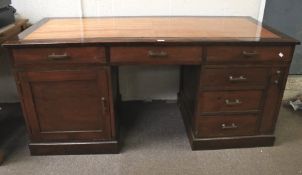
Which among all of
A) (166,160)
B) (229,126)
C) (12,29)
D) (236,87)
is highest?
(12,29)

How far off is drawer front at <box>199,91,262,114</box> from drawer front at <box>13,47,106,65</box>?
661mm

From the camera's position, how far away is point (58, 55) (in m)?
1.38

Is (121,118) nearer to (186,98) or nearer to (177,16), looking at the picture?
(186,98)

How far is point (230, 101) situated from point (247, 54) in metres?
0.31

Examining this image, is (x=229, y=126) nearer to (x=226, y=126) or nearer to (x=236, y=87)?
(x=226, y=126)

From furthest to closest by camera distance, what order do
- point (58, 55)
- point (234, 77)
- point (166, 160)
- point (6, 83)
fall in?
point (6, 83), point (166, 160), point (234, 77), point (58, 55)

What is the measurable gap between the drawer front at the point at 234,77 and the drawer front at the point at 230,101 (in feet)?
0.18

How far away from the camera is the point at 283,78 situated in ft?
5.05

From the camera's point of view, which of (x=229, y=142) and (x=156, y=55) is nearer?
(x=156, y=55)

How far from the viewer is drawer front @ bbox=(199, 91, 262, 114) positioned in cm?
157

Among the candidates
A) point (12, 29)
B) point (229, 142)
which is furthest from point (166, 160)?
point (12, 29)

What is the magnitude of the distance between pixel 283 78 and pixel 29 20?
181cm

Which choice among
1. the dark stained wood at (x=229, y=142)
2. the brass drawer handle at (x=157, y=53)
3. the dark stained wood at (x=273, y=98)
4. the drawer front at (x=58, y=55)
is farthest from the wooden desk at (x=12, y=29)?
the dark stained wood at (x=273, y=98)

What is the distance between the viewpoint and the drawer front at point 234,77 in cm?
150
